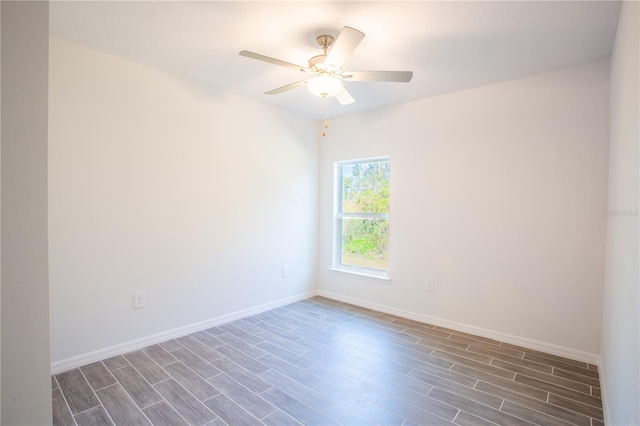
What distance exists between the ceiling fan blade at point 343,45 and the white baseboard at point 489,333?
2732 mm

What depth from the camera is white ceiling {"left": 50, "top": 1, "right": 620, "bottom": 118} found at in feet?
6.23

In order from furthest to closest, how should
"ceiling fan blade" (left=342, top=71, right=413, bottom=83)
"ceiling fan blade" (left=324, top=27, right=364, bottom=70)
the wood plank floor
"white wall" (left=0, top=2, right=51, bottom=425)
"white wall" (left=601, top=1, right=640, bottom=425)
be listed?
1. "ceiling fan blade" (left=342, top=71, right=413, bottom=83)
2. the wood plank floor
3. "ceiling fan blade" (left=324, top=27, right=364, bottom=70)
4. "white wall" (left=601, top=1, right=640, bottom=425)
5. "white wall" (left=0, top=2, right=51, bottom=425)

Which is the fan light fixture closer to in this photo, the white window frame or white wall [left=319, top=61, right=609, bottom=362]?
white wall [left=319, top=61, right=609, bottom=362]

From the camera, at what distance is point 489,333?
301 centimetres

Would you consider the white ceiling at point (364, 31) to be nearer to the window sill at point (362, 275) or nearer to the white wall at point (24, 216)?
the white wall at point (24, 216)

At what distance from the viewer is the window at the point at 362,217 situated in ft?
12.8

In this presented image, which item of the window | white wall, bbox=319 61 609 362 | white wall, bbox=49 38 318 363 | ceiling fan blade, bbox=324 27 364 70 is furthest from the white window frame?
ceiling fan blade, bbox=324 27 364 70

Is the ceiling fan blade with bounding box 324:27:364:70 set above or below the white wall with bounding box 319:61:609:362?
above

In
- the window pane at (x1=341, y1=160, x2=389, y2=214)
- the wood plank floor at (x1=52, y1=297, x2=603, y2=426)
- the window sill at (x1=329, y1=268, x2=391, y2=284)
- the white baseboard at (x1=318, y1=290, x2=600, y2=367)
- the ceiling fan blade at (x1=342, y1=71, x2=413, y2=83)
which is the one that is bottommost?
the wood plank floor at (x1=52, y1=297, x2=603, y2=426)

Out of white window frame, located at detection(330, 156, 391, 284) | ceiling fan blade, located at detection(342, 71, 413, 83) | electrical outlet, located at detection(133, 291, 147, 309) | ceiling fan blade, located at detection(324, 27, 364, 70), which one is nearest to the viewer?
ceiling fan blade, located at detection(324, 27, 364, 70)

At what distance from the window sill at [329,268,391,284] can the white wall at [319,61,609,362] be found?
9 centimetres

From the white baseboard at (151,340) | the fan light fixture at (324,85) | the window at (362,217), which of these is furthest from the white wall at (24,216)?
the window at (362,217)

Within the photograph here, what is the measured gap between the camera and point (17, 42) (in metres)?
0.81

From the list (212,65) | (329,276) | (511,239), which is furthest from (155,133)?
(511,239)
